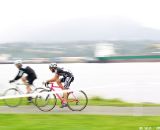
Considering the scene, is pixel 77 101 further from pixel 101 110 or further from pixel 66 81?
pixel 101 110

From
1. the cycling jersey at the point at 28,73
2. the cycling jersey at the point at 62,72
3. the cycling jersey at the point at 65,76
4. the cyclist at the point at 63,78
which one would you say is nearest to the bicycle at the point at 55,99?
the cyclist at the point at 63,78

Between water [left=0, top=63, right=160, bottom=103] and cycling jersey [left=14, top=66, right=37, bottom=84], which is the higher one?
water [left=0, top=63, right=160, bottom=103]

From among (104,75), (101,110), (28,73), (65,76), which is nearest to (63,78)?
(65,76)

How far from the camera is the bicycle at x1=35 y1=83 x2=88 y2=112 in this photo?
1373 cm

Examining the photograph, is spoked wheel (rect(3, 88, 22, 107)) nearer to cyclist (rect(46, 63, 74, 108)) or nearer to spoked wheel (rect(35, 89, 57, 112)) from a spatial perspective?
spoked wheel (rect(35, 89, 57, 112))

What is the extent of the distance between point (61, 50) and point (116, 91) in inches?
544

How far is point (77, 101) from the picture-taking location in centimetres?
1378

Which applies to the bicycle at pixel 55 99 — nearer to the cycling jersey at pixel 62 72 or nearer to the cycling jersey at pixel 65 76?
the cycling jersey at pixel 65 76

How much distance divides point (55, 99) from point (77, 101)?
0.63 meters

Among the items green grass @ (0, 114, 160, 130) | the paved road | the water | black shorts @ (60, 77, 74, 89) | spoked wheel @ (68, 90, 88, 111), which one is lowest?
green grass @ (0, 114, 160, 130)

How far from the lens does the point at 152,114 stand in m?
12.2

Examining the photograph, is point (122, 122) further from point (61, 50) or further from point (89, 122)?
point (61, 50)

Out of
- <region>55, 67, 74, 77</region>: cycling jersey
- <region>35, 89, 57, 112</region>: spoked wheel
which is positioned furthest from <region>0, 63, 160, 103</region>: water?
<region>55, 67, 74, 77</region>: cycling jersey

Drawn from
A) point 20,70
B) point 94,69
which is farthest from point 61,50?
point 20,70
